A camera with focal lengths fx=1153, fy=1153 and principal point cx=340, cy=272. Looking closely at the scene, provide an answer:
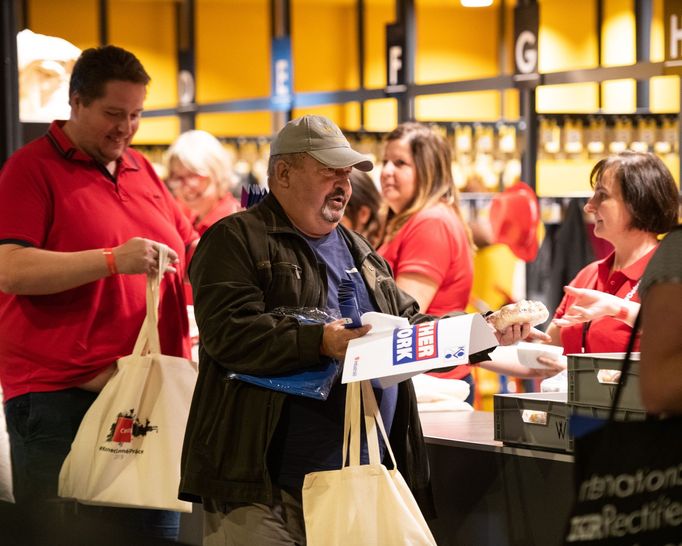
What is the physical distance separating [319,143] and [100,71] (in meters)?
0.92

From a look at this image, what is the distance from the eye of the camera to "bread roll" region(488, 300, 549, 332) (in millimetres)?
2877

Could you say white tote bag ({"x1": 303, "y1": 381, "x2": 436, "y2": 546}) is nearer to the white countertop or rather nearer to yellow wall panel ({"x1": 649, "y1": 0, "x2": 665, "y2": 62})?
the white countertop

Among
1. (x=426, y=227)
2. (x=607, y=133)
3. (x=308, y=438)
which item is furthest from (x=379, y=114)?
(x=308, y=438)

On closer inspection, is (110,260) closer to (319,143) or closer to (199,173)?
(319,143)

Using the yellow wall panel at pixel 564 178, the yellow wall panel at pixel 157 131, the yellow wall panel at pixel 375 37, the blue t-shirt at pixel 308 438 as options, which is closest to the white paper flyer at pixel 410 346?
the blue t-shirt at pixel 308 438

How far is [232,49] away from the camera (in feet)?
46.5

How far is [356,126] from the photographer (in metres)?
14.0

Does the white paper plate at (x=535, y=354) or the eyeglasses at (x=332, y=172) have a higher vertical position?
the eyeglasses at (x=332, y=172)

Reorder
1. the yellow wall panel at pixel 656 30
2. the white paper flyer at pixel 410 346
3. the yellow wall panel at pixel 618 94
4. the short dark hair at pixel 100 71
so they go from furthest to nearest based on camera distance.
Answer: the yellow wall panel at pixel 618 94 → the yellow wall panel at pixel 656 30 → the short dark hair at pixel 100 71 → the white paper flyer at pixel 410 346

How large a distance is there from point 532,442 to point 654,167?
1065mm

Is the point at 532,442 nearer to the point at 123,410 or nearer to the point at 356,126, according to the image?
the point at 123,410

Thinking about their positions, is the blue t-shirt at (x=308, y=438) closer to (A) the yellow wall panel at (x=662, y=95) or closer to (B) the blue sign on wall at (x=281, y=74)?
(B) the blue sign on wall at (x=281, y=74)

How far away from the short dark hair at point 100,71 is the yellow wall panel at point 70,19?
10.5 m

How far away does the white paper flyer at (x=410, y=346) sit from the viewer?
250cm
